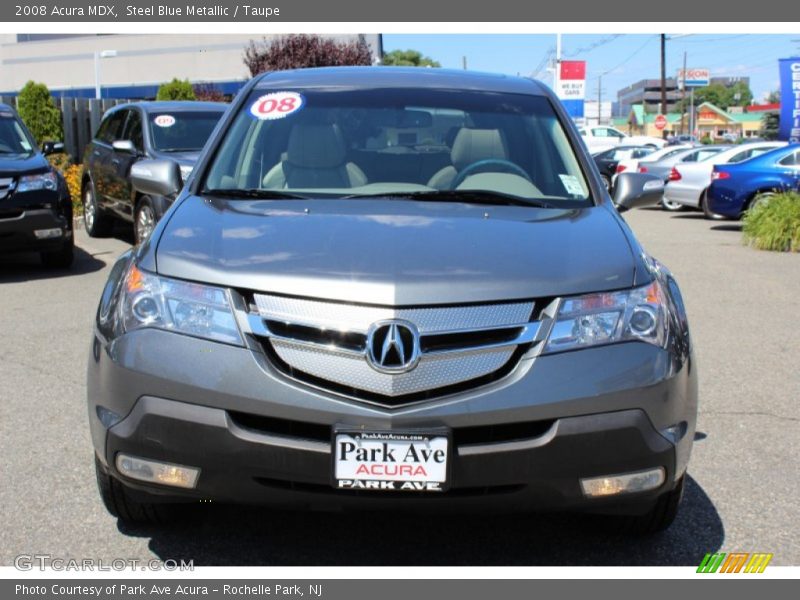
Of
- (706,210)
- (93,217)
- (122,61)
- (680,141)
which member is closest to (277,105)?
(93,217)

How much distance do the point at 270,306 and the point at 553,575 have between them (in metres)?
1.32

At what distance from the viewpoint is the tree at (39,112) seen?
72.7 feet

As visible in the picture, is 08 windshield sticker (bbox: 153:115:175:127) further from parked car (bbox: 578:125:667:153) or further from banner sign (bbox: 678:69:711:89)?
banner sign (bbox: 678:69:711:89)

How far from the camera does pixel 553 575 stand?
353 cm

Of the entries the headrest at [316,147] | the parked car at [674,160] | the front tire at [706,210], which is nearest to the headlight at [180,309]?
the headrest at [316,147]

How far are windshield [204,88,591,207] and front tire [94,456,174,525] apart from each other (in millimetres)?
1226

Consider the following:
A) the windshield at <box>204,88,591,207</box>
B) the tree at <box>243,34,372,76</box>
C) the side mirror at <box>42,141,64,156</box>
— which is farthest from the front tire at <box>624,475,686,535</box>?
the tree at <box>243,34,372,76</box>

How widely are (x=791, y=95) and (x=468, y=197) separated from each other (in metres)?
17.5

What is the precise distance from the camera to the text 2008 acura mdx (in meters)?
3.08

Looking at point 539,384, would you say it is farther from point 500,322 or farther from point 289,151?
point 289,151

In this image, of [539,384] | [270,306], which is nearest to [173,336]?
[270,306]

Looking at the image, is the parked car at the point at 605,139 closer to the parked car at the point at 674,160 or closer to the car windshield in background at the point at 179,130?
the parked car at the point at 674,160

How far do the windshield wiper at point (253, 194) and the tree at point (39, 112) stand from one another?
759 inches
